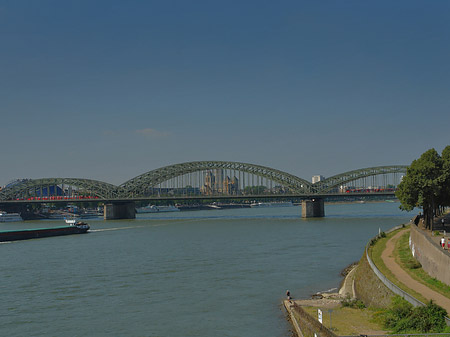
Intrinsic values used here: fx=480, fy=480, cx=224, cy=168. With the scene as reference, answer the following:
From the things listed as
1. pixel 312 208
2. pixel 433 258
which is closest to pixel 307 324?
pixel 433 258

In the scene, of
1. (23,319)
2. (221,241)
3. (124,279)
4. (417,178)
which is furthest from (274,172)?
(23,319)

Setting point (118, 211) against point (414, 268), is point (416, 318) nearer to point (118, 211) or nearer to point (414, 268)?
point (414, 268)

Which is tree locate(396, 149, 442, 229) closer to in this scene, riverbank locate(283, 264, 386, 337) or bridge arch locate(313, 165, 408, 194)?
riverbank locate(283, 264, 386, 337)

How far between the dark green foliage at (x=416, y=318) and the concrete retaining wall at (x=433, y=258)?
138 inches

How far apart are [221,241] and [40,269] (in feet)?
93.8

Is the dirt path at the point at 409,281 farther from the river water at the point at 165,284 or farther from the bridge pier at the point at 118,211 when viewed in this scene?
the bridge pier at the point at 118,211

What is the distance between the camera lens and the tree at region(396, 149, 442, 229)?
164 ft

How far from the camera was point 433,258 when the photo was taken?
1103 inches

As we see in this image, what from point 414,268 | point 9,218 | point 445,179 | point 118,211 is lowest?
point 414,268

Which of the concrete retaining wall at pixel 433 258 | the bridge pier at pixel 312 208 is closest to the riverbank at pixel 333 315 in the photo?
the concrete retaining wall at pixel 433 258

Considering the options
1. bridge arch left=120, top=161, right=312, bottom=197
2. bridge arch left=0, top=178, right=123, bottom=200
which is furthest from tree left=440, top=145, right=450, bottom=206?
bridge arch left=0, top=178, right=123, bottom=200

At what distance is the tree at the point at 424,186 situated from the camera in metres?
50.0

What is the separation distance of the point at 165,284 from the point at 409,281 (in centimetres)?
1958

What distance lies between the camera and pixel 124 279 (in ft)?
138
